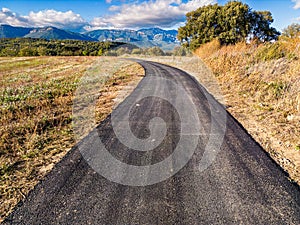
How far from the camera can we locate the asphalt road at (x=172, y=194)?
2524 millimetres

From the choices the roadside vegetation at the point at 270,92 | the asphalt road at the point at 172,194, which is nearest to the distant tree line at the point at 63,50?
the roadside vegetation at the point at 270,92

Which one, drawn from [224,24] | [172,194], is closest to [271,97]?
[172,194]

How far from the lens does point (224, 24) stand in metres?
25.7

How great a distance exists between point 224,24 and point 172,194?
91.1ft

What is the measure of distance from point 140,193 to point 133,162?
860mm

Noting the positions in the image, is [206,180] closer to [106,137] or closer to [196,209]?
[196,209]

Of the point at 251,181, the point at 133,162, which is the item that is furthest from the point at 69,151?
the point at 251,181

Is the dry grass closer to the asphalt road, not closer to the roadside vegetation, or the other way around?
the roadside vegetation

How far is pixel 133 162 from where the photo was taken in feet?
12.3

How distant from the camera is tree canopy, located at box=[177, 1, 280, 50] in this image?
81.5ft

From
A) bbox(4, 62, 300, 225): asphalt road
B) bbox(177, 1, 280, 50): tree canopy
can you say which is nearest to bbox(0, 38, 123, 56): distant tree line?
bbox(177, 1, 280, 50): tree canopy

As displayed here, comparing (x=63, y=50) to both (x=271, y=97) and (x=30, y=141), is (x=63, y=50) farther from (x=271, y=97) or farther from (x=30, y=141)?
(x=271, y=97)

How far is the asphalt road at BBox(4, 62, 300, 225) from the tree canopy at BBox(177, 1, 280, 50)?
22.3m

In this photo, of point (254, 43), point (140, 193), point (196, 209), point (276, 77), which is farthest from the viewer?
point (254, 43)
